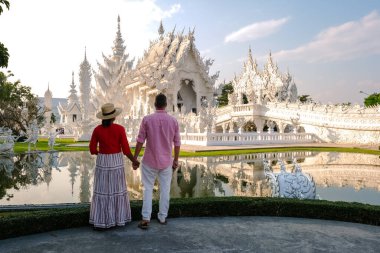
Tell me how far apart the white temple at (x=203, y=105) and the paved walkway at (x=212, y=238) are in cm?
1635

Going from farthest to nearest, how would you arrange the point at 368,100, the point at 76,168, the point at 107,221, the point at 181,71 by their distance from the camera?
1. the point at 368,100
2. the point at 181,71
3. the point at 76,168
4. the point at 107,221

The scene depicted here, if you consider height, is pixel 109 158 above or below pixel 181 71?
below

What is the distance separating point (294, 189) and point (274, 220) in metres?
1.01

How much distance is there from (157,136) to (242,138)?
60.5 feet

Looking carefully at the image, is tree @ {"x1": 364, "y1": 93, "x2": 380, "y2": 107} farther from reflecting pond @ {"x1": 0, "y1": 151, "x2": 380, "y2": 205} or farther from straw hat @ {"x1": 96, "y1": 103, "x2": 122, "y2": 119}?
straw hat @ {"x1": 96, "y1": 103, "x2": 122, "y2": 119}

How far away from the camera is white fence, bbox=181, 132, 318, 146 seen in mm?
21219

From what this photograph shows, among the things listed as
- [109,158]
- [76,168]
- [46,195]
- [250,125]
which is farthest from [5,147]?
[250,125]

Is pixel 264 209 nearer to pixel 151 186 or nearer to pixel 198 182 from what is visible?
pixel 151 186

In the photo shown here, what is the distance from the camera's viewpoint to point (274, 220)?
4.88 metres

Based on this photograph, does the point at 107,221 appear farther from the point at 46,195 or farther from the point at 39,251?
the point at 46,195

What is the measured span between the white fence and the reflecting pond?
8767 mm

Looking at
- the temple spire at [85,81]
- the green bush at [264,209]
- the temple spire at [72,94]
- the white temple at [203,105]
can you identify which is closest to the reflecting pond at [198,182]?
the green bush at [264,209]

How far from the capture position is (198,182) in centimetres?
855

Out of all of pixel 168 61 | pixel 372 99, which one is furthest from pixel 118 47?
pixel 372 99
